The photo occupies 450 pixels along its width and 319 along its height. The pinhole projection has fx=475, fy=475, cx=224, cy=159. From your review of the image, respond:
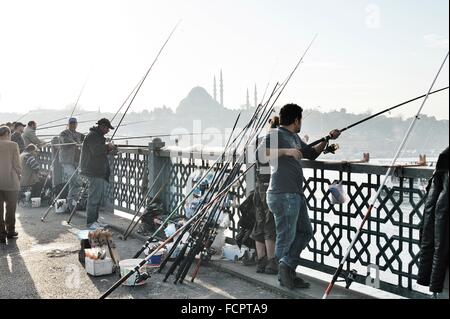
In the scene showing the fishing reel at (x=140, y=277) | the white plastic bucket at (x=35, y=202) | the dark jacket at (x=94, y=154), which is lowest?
the fishing reel at (x=140, y=277)

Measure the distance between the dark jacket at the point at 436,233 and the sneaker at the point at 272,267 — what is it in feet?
7.26

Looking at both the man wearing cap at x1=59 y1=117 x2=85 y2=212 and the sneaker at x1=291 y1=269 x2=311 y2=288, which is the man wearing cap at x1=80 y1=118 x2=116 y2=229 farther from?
the sneaker at x1=291 y1=269 x2=311 y2=288

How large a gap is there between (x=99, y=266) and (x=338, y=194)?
2.93 meters

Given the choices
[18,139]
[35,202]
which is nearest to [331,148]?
[35,202]

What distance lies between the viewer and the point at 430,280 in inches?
132

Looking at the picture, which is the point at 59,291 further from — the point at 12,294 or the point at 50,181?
the point at 50,181

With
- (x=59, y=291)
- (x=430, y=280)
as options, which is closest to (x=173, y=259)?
(x=59, y=291)

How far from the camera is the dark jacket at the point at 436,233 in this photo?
10.5 ft

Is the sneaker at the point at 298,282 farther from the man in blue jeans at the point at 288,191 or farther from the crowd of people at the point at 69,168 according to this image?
the crowd of people at the point at 69,168

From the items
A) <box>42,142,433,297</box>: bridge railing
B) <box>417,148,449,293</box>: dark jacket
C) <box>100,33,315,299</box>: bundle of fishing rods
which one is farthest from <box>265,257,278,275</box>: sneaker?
<box>417,148,449,293</box>: dark jacket

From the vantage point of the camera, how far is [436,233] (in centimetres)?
325

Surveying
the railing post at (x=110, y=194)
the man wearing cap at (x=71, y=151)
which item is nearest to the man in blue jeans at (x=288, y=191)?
the railing post at (x=110, y=194)

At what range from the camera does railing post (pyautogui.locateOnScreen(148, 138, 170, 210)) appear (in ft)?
27.3

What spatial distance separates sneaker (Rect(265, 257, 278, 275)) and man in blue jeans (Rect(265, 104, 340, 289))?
0.45m
